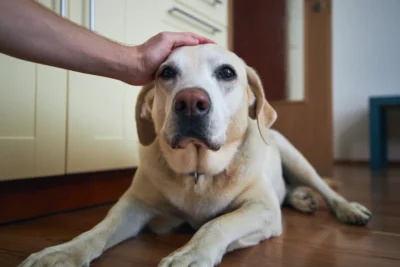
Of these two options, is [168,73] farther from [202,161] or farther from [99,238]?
[99,238]

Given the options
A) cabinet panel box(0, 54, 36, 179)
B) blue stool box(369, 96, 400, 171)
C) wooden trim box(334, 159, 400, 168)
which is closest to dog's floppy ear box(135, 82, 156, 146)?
cabinet panel box(0, 54, 36, 179)

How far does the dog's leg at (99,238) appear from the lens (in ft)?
3.20

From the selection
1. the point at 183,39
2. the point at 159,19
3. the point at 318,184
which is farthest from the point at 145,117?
the point at 318,184

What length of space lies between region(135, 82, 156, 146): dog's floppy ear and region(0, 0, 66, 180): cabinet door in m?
0.44

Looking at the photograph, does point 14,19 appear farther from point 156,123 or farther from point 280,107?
point 280,107

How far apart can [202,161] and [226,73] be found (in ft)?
1.18

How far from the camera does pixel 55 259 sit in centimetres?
97

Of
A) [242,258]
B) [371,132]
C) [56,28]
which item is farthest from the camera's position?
[371,132]

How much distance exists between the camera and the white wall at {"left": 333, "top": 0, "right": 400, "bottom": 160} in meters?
5.35

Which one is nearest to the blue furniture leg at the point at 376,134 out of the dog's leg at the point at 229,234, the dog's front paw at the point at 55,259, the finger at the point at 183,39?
the dog's leg at the point at 229,234

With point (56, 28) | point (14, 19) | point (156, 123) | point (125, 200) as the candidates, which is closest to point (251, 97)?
point (156, 123)

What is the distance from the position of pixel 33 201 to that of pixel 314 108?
10.8ft

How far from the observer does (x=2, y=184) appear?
5.12 ft

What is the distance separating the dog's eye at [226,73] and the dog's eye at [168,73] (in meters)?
0.18
